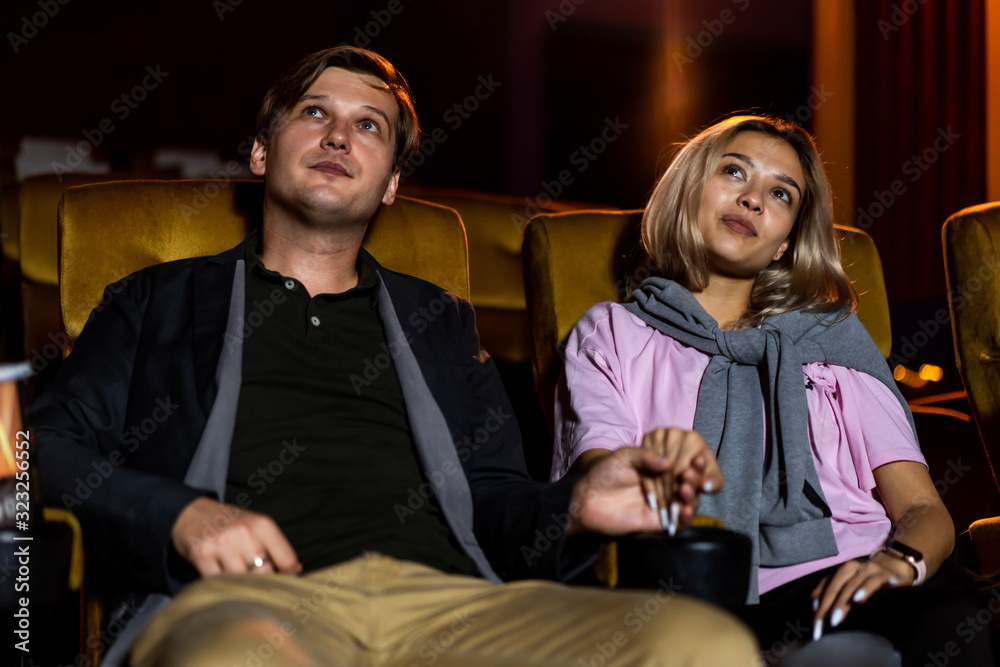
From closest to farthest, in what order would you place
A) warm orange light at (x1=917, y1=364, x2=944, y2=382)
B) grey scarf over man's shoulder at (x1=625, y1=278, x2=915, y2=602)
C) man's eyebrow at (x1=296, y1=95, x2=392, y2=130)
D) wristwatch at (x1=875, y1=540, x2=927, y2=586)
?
1. wristwatch at (x1=875, y1=540, x2=927, y2=586)
2. grey scarf over man's shoulder at (x1=625, y1=278, x2=915, y2=602)
3. man's eyebrow at (x1=296, y1=95, x2=392, y2=130)
4. warm orange light at (x1=917, y1=364, x2=944, y2=382)

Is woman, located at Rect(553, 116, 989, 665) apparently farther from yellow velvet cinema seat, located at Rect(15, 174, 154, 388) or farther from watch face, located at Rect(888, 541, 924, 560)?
yellow velvet cinema seat, located at Rect(15, 174, 154, 388)

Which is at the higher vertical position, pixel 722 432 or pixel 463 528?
pixel 722 432

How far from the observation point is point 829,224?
1.88 metres

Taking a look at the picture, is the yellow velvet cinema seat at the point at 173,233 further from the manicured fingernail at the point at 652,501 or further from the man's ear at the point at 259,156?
the manicured fingernail at the point at 652,501

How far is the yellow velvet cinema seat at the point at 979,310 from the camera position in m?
1.90

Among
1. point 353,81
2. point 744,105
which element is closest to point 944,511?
point 353,81

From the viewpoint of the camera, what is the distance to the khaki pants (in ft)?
3.05

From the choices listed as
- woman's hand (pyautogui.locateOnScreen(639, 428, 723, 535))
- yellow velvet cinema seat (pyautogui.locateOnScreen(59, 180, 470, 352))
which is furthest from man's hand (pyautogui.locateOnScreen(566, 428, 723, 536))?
yellow velvet cinema seat (pyautogui.locateOnScreen(59, 180, 470, 352))

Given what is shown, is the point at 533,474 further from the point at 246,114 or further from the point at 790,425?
the point at 246,114

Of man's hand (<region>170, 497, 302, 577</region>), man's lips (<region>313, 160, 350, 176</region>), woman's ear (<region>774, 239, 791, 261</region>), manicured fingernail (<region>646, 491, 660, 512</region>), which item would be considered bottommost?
man's hand (<region>170, 497, 302, 577</region>)

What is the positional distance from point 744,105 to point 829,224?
3.18 m

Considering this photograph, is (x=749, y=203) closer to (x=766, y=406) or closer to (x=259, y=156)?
(x=766, y=406)

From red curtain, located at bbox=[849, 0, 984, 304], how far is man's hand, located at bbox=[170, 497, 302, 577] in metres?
3.53

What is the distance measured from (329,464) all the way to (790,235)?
1081 millimetres
